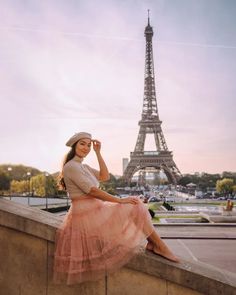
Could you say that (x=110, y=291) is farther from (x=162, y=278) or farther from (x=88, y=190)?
(x=88, y=190)

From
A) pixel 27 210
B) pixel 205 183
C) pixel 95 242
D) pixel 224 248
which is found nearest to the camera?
pixel 95 242

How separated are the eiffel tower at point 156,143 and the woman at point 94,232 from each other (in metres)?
72.1

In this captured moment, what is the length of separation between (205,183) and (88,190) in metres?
118

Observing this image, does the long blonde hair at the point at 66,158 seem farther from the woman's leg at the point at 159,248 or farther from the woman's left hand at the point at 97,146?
the woman's leg at the point at 159,248

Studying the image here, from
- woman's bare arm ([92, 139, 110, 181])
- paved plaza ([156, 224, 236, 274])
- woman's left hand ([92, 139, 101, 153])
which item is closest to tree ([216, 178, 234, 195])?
paved plaza ([156, 224, 236, 274])

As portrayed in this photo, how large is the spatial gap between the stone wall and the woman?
133mm

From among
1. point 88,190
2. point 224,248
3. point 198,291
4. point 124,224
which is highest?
point 88,190

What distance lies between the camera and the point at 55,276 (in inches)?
150

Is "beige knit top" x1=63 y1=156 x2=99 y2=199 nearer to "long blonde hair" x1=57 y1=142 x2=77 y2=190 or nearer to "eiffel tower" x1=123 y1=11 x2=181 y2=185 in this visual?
"long blonde hair" x1=57 y1=142 x2=77 y2=190

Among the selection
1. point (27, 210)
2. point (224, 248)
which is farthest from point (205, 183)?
point (27, 210)

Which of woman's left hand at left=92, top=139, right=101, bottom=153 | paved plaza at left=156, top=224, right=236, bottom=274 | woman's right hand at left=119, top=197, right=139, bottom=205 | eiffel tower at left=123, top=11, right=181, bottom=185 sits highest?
eiffel tower at left=123, top=11, right=181, bottom=185

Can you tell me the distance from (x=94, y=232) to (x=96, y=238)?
0.22 ft

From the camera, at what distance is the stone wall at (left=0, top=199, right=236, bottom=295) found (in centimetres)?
384

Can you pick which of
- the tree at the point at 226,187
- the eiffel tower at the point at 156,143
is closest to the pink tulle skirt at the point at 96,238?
the eiffel tower at the point at 156,143
